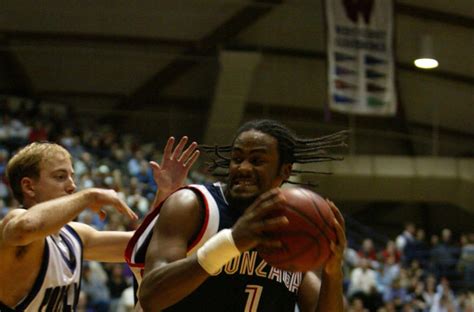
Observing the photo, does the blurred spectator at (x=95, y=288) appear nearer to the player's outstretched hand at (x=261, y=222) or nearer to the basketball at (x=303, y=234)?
the basketball at (x=303, y=234)

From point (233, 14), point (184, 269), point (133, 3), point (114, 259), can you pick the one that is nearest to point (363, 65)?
point (233, 14)

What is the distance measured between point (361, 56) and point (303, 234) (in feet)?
49.5

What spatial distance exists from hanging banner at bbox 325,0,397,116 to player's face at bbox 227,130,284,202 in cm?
1439

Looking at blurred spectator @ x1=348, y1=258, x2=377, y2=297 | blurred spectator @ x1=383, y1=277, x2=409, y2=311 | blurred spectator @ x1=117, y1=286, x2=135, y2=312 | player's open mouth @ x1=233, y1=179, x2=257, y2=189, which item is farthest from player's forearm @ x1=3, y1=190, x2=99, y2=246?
blurred spectator @ x1=383, y1=277, x2=409, y2=311

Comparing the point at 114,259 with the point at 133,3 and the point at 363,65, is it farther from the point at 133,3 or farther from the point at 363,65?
the point at 133,3

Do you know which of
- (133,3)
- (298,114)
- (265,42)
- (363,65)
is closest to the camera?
(363,65)

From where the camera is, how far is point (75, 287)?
4.65 m

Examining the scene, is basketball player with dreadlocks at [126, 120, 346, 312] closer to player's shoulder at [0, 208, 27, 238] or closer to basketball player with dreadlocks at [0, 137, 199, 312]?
basketball player with dreadlocks at [0, 137, 199, 312]

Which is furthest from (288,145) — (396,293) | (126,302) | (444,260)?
(444,260)

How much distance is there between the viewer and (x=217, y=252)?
3.46m

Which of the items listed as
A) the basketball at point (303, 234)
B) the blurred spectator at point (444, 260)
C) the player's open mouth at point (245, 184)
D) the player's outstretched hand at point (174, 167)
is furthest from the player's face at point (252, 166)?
the blurred spectator at point (444, 260)

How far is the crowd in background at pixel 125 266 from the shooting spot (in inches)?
469

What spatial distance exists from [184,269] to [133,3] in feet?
57.6

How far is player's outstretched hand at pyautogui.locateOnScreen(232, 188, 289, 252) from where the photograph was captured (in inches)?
131
